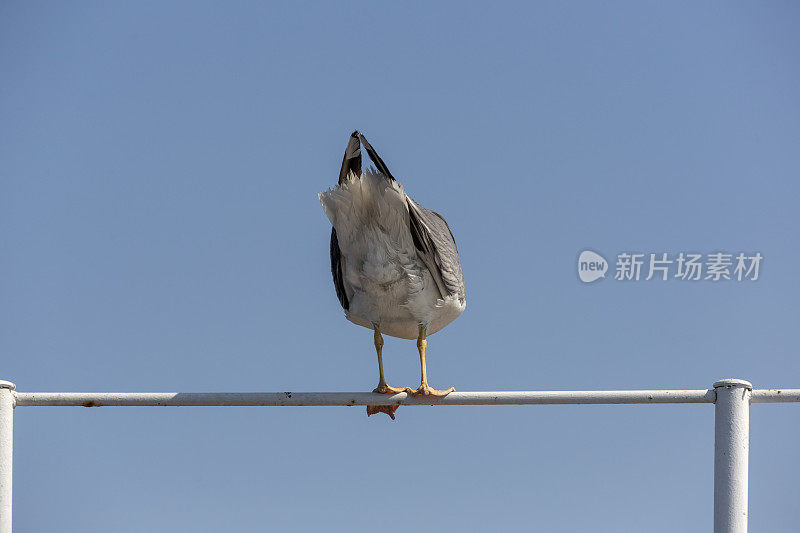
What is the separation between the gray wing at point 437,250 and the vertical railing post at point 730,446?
9.77ft

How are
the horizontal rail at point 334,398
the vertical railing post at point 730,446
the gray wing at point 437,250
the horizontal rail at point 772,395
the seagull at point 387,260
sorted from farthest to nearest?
the gray wing at point 437,250
the seagull at point 387,260
the horizontal rail at point 334,398
the horizontal rail at point 772,395
the vertical railing post at point 730,446

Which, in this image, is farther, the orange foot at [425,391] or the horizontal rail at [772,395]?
the orange foot at [425,391]

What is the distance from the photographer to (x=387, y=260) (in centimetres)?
774

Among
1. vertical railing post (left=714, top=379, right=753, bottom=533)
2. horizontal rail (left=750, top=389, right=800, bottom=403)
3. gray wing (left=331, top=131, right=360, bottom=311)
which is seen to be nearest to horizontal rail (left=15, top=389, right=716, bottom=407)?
vertical railing post (left=714, top=379, right=753, bottom=533)

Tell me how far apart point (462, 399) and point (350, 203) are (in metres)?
2.11

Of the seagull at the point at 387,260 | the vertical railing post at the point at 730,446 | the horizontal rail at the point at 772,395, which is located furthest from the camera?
the seagull at the point at 387,260

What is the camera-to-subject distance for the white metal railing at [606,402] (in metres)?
5.07

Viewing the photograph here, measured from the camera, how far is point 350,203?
7.50 m

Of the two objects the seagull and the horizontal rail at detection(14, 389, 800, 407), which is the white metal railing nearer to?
the horizontal rail at detection(14, 389, 800, 407)

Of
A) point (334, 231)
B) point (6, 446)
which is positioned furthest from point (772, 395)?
point (334, 231)

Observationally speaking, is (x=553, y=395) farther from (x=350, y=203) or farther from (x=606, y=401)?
(x=350, y=203)

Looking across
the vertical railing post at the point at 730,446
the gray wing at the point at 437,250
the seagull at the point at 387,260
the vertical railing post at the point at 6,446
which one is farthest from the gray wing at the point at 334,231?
the vertical railing post at the point at 730,446

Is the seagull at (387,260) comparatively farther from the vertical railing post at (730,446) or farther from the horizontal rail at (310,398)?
the vertical railing post at (730,446)

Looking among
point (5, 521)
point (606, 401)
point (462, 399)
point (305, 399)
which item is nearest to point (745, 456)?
point (606, 401)
